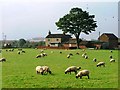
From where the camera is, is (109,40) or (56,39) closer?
(109,40)

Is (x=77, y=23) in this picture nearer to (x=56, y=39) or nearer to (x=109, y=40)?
(x=109, y=40)

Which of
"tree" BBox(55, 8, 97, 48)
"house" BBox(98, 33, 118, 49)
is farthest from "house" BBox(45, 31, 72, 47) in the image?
"tree" BBox(55, 8, 97, 48)

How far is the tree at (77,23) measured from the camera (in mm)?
94125

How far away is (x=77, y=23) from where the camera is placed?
94.6m

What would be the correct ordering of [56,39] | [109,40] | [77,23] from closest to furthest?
[77,23]
[109,40]
[56,39]

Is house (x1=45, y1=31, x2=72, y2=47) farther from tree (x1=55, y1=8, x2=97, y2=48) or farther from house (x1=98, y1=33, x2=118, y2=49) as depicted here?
tree (x1=55, y1=8, x2=97, y2=48)

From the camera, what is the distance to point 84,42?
355 feet

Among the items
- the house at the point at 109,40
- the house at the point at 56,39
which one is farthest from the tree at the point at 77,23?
the house at the point at 56,39

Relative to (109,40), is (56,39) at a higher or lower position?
higher

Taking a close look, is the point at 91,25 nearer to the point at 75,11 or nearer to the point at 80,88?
the point at 75,11

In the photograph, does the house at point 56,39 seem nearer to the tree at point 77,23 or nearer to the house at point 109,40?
the house at point 109,40

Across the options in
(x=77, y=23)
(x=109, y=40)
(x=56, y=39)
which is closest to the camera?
(x=77, y=23)

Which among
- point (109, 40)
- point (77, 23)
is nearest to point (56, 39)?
point (109, 40)

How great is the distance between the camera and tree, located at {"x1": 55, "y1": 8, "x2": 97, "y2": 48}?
→ 309ft
